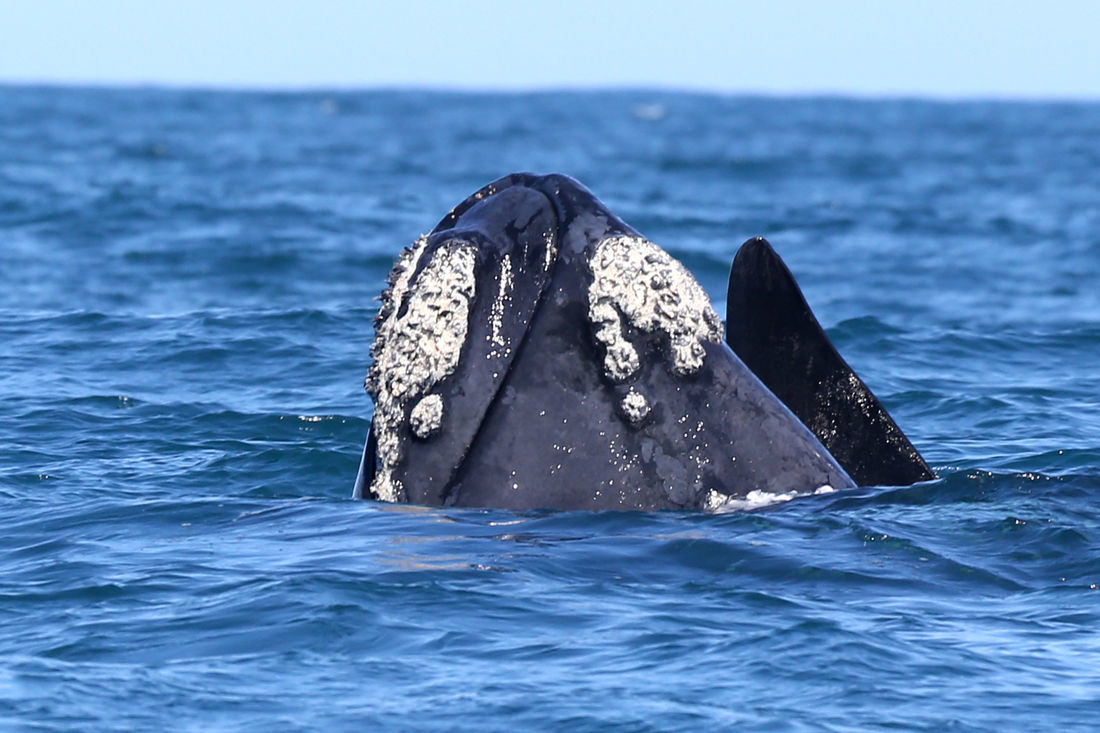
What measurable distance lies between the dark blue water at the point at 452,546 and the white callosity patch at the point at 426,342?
1.43 ft

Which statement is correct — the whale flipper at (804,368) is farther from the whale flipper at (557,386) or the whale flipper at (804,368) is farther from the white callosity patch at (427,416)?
the white callosity patch at (427,416)

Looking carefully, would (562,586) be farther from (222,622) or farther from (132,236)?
(132,236)

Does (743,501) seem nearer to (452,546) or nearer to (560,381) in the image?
(560,381)

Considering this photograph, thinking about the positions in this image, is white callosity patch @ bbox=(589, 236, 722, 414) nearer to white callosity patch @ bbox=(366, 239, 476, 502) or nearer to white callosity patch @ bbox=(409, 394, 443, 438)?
white callosity patch @ bbox=(366, 239, 476, 502)

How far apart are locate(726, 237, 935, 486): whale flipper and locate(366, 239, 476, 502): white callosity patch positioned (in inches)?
60.1

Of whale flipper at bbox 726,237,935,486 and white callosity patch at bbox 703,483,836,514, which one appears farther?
whale flipper at bbox 726,237,935,486

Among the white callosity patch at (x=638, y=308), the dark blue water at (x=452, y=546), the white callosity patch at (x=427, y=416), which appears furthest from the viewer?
the white callosity patch at (x=638, y=308)

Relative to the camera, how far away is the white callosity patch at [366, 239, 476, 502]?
7867mm

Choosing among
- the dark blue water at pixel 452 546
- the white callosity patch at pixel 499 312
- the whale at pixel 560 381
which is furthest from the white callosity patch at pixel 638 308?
the dark blue water at pixel 452 546

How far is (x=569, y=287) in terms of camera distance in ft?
26.4

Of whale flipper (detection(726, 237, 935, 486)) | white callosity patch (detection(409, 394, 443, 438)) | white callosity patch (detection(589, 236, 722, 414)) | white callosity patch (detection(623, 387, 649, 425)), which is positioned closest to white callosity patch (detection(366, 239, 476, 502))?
white callosity patch (detection(409, 394, 443, 438))

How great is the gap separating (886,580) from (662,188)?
1338 inches

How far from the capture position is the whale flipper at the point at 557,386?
7914 millimetres

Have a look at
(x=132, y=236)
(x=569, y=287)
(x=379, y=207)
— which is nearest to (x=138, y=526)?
(x=569, y=287)
